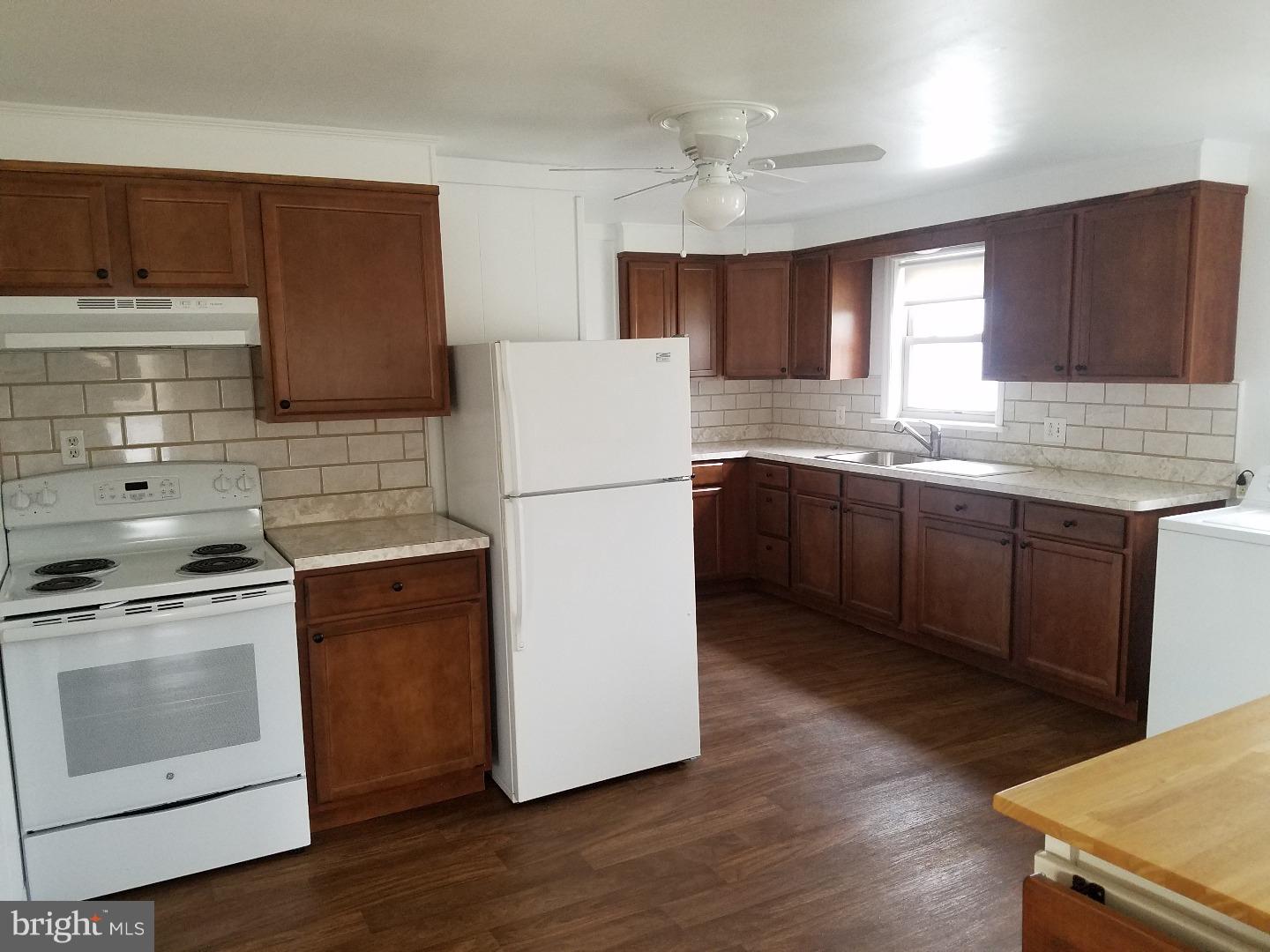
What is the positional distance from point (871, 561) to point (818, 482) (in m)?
0.55

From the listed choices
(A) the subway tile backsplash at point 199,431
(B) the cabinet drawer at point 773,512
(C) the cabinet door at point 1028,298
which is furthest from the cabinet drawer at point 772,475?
(A) the subway tile backsplash at point 199,431

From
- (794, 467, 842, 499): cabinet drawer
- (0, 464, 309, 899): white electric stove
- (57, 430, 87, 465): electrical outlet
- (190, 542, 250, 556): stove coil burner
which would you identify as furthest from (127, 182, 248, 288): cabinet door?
(794, 467, 842, 499): cabinet drawer

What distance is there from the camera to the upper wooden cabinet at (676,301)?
554 centimetres

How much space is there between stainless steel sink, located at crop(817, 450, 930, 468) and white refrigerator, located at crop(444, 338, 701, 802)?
6.87ft

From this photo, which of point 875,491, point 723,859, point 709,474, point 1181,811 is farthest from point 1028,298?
point 1181,811

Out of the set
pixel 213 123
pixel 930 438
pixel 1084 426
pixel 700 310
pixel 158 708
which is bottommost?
pixel 158 708

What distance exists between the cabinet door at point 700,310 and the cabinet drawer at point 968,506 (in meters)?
1.84

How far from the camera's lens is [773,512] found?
5.41 meters

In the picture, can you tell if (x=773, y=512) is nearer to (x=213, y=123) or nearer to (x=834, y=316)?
(x=834, y=316)

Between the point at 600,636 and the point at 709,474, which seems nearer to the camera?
the point at 600,636

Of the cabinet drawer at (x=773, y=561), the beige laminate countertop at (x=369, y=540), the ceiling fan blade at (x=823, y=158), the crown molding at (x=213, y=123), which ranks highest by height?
the crown molding at (x=213, y=123)

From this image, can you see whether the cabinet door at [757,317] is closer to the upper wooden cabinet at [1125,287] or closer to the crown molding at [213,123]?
the upper wooden cabinet at [1125,287]

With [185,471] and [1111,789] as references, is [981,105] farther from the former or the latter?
[185,471]

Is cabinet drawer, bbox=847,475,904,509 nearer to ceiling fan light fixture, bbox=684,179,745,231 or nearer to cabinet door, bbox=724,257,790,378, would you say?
cabinet door, bbox=724,257,790,378
